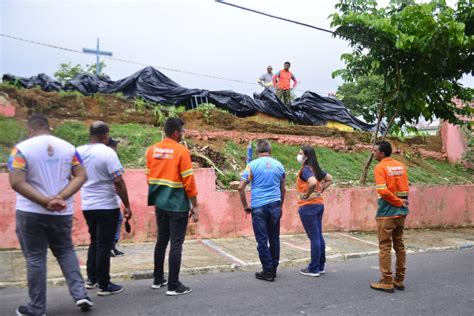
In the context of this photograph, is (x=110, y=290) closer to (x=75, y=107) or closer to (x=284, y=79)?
(x=75, y=107)

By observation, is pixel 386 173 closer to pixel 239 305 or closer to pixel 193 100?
Result: pixel 239 305

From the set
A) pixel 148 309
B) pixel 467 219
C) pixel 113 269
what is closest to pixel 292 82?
pixel 467 219

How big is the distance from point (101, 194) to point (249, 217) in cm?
444

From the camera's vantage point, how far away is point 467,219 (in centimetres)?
1208

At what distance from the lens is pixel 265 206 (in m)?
5.64

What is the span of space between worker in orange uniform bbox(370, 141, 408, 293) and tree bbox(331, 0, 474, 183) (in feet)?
14.7

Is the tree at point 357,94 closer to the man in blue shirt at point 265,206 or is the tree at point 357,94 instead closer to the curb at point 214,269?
the curb at point 214,269

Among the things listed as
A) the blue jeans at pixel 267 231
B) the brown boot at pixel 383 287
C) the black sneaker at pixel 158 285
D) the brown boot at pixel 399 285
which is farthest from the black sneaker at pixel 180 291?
the brown boot at pixel 399 285

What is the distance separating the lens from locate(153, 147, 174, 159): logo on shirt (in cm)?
480

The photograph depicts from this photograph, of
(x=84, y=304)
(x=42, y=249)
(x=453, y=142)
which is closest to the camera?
(x=42, y=249)

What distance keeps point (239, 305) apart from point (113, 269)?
6.88 ft

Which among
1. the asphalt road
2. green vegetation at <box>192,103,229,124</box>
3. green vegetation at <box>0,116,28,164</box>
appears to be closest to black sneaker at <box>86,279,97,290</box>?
the asphalt road

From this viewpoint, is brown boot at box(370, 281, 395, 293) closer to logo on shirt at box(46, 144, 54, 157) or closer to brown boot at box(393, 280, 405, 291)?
brown boot at box(393, 280, 405, 291)

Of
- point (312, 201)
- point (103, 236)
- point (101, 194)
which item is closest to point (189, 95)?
point (312, 201)
